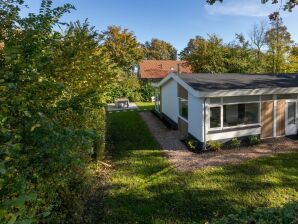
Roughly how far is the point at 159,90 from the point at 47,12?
56.5 feet

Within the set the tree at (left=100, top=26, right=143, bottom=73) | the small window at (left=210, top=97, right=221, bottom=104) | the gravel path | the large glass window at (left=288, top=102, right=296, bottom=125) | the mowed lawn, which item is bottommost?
the mowed lawn

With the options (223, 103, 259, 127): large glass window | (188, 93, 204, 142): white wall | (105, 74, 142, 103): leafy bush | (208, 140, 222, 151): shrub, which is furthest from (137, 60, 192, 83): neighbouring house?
(208, 140, 222, 151): shrub

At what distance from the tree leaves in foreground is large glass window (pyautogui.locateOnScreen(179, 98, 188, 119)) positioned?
9.00 meters

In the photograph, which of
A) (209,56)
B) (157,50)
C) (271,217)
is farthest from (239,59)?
(157,50)

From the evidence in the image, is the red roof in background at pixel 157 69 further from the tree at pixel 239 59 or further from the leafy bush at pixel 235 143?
the leafy bush at pixel 235 143

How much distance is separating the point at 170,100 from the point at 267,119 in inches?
254

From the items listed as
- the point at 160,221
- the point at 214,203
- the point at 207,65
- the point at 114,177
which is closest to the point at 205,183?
the point at 214,203

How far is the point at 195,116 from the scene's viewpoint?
12.6 metres

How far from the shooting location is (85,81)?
8.08 meters

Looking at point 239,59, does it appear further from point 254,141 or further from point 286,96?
point 254,141

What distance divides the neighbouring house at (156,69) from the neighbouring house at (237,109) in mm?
28854

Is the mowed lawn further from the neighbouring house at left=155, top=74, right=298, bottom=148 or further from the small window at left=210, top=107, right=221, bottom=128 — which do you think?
the small window at left=210, top=107, right=221, bottom=128

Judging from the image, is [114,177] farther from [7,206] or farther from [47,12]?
[7,206]

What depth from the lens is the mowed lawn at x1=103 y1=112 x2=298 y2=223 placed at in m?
6.77
